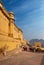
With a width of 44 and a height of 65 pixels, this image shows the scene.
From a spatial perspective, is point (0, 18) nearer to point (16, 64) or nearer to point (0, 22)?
point (0, 22)

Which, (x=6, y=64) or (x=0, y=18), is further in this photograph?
(x=0, y=18)

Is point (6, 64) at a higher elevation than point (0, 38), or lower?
lower

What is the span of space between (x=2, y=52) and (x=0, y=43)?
0.56m

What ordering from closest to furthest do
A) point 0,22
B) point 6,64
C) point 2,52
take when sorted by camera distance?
1. point 6,64
2. point 2,52
3. point 0,22

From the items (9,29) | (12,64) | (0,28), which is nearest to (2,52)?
(12,64)

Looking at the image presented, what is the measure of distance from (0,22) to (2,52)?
520 cm

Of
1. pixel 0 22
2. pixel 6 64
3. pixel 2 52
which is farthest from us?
pixel 0 22

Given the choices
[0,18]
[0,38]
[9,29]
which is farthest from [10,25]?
[0,38]

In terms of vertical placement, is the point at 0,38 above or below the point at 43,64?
above

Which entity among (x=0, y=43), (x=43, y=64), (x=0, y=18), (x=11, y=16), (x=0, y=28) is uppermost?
(x=11, y=16)

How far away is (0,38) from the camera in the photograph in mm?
8914

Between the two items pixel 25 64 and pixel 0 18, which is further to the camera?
pixel 0 18

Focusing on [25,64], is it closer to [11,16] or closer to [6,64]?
[6,64]

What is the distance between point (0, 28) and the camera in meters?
13.5
